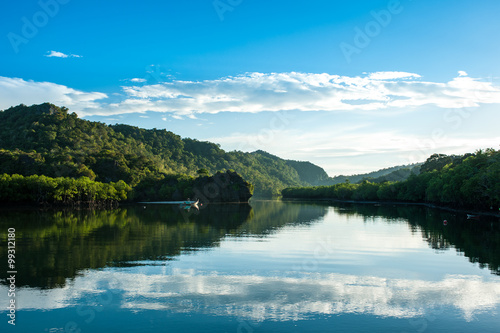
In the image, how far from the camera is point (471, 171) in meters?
82.9

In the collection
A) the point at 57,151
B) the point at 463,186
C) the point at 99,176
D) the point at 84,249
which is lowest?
the point at 84,249

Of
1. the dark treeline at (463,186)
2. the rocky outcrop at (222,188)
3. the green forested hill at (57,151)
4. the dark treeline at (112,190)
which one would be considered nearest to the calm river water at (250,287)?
the dark treeline at (463,186)

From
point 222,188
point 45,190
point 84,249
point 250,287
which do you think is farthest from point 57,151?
point 250,287

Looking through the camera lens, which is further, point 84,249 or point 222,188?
point 222,188

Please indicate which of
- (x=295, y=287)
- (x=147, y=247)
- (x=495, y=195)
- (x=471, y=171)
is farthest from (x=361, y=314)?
(x=471, y=171)

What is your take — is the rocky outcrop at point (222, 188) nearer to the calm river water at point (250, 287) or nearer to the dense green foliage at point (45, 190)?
the dense green foliage at point (45, 190)

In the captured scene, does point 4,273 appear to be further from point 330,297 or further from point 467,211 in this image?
point 467,211

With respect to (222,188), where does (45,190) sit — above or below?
above

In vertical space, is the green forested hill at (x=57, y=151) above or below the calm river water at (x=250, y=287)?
above

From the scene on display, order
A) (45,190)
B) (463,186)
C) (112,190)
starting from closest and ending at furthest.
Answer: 1. (463,186)
2. (45,190)
3. (112,190)

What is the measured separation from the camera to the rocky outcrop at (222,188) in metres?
161

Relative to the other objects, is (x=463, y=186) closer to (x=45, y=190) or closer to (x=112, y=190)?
(x=112, y=190)

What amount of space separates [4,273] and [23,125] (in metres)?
170

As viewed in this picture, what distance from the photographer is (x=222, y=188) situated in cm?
16512
